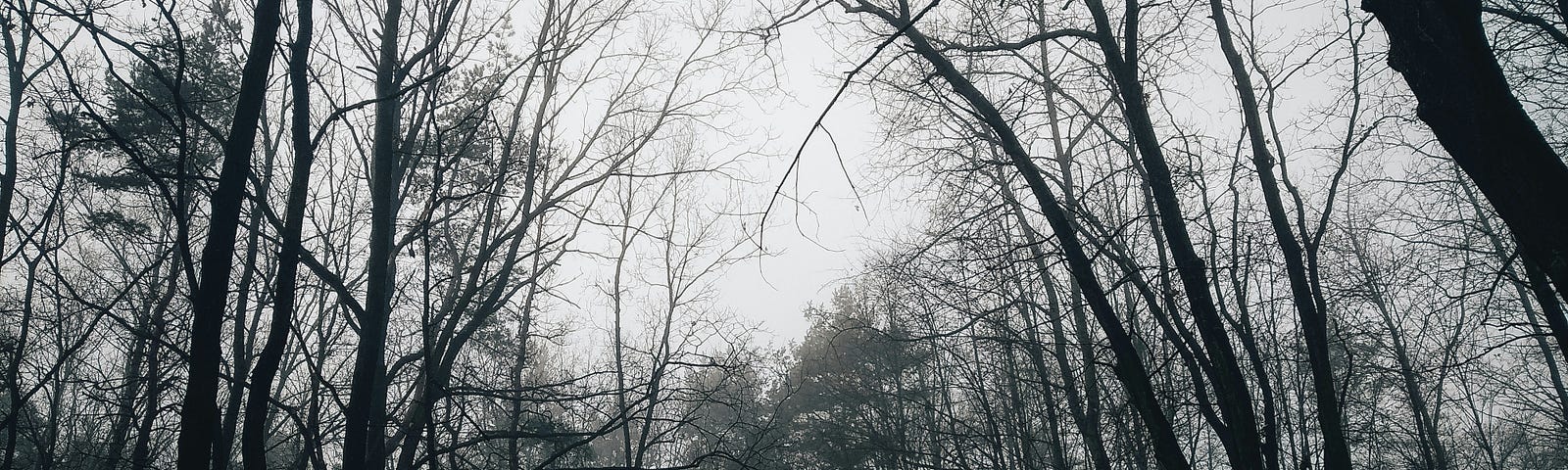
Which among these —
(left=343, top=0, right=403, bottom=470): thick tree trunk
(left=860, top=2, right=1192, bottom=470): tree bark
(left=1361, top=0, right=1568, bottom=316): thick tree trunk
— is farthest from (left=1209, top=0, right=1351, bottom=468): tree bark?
(left=343, top=0, right=403, bottom=470): thick tree trunk

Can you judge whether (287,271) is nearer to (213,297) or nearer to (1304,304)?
(213,297)

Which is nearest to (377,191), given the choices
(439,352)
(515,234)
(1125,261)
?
(439,352)

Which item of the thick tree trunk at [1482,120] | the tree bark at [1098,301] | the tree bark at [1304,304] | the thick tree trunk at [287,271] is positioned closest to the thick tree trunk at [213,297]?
the thick tree trunk at [287,271]

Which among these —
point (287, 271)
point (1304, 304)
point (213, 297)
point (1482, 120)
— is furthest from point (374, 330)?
point (1304, 304)

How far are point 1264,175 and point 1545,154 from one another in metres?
2.05

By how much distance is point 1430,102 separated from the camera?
1996 mm

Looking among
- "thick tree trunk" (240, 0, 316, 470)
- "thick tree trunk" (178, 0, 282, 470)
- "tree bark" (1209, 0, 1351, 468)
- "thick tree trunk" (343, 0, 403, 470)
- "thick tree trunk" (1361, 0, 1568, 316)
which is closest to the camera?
"thick tree trunk" (178, 0, 282, 470)

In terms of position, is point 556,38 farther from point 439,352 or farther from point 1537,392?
Result: point 1537,392

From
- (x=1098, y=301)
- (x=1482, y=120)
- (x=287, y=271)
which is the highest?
(x=1482, y=120)

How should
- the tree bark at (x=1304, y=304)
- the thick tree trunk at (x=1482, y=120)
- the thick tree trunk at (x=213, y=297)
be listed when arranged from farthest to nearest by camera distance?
the tree bark at (x=1304, y=304), the thick tree trunk at (x=1482, y=120), the thick tree trunk at (x=213, y=297)

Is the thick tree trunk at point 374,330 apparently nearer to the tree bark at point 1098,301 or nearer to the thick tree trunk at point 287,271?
the thick tree trunk at point 287,271

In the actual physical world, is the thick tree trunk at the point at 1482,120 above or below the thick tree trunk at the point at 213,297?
above

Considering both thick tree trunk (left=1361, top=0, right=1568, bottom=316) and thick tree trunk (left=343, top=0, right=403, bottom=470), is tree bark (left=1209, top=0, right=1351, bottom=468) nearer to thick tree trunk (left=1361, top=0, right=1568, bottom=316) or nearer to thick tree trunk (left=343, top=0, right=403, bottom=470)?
thick tree trunk (left=1361, top=0, right=1568, bottom=316)

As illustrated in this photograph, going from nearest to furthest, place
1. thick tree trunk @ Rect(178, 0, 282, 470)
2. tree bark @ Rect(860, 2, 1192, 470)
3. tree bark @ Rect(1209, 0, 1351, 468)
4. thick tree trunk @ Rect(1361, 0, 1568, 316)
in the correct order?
thick tree trunk @ Rect(178, 0, 282, 470), thick tree trunk @ Rect(1361, 0, 1568, 316), tree bark @ Rect(860, 2, 1192, 470), tree bark @ Rect(1209, 0, 1351, 468)
